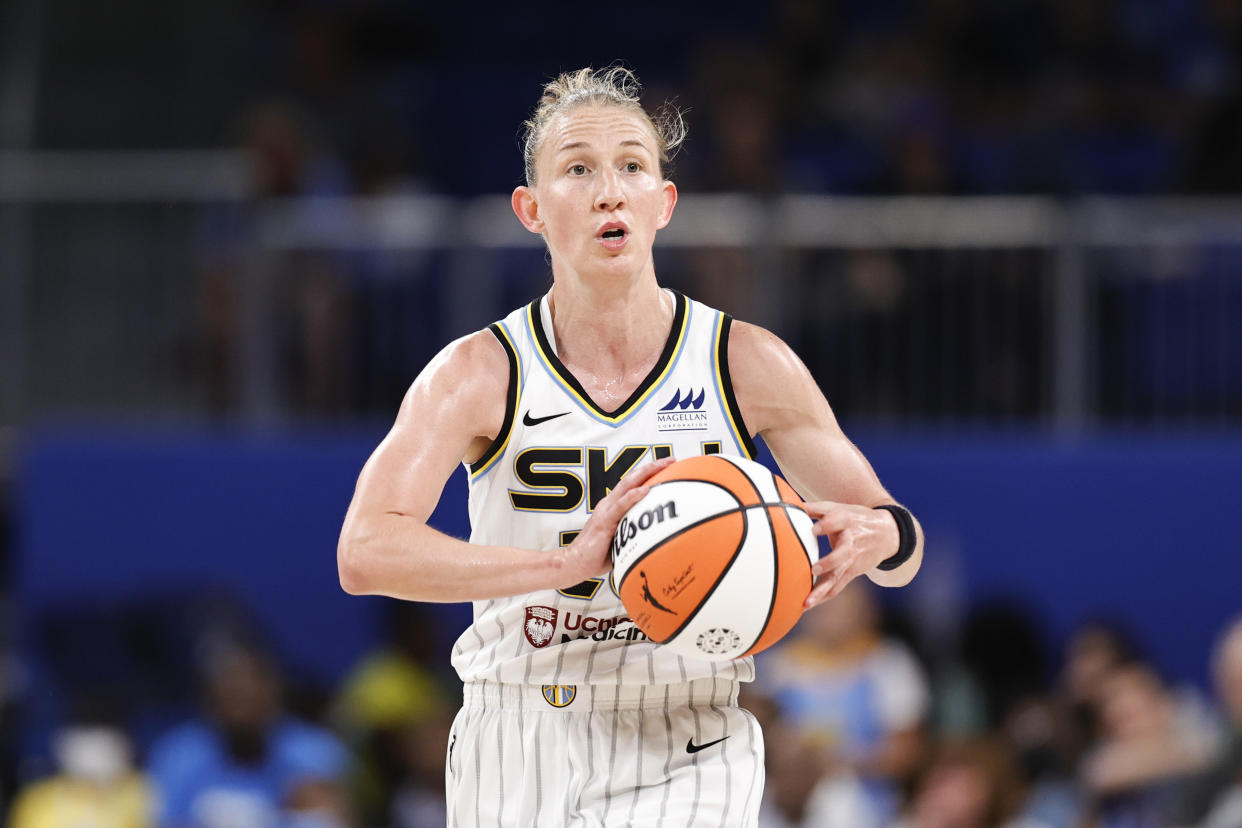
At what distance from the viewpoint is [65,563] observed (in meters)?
12.0

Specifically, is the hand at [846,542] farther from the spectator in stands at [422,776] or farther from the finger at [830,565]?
the spectator in stands at [422,776]

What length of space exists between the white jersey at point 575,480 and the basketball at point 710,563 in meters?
0.41

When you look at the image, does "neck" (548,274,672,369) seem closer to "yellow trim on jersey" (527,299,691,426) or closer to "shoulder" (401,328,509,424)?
"yellow trim on jersey" (527,299,691,426)

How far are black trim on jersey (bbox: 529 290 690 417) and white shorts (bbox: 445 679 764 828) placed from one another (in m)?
0.84

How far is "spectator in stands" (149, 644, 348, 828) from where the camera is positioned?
10.4 m

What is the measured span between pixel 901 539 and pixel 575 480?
0.95 metres

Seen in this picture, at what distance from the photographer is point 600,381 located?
517 cm

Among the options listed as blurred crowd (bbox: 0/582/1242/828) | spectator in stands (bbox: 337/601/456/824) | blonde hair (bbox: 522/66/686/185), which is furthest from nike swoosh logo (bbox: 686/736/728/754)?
spectator in stands (bbox: 337/601/456/824)

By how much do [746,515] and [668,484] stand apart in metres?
0.22

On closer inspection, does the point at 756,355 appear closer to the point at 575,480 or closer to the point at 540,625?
the point at 575,480

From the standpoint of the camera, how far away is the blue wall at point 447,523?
1141cm

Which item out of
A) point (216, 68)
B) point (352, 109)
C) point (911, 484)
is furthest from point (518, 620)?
point (216, 68)

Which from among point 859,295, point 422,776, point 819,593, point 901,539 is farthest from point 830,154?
point 819,593

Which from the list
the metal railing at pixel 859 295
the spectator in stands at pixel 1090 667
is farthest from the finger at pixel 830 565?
the metal railing at pixel 859 295
